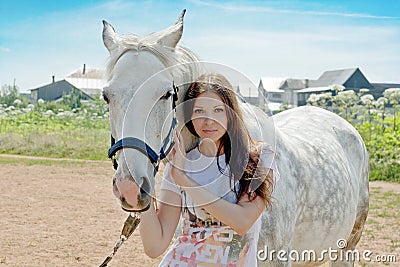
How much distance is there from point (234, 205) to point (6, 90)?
1680 inches

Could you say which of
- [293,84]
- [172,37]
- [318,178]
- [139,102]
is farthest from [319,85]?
[139,102]

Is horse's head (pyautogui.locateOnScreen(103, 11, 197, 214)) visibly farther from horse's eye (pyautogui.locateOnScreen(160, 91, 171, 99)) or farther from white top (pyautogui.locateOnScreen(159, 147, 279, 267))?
white top (pyautogui.locateOnScreen(159, 147, 279, 267))

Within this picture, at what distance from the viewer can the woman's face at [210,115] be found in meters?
2.13

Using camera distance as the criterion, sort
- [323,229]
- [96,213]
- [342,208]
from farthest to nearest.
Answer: [96,213]
[342,208]
[323,229]

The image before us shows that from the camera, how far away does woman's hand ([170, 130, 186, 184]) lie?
6.50 feet

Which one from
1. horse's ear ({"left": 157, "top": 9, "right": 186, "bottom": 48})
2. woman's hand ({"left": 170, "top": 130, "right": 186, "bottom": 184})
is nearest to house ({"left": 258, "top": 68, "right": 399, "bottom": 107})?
horse's ear ({"left": 157, "top": 9, "right": 186, "bottom": 48})

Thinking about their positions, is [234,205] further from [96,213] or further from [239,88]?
[96,213]

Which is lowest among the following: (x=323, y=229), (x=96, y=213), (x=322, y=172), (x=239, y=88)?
(x=96, y=213)

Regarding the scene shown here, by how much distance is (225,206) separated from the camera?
2.03 metres

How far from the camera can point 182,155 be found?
206cm

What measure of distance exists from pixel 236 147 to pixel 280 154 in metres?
0.84

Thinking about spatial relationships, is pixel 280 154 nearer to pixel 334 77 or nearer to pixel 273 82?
pixel 334 77

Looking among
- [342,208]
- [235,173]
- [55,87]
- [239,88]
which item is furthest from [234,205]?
[55,87]

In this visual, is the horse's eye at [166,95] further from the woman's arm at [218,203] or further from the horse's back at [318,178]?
the horse's back at [318,178]
